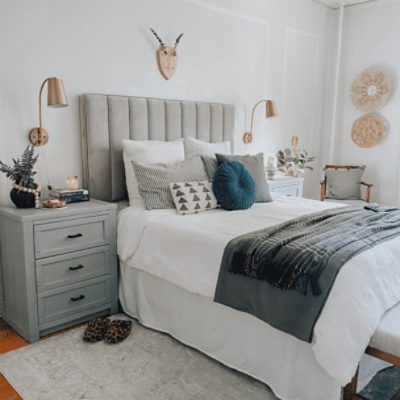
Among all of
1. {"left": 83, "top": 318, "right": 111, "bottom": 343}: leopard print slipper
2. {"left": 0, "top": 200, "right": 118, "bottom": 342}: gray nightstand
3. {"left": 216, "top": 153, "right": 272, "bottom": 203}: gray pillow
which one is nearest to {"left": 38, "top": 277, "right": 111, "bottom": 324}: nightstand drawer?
{"left": 0, "top": 200, "right": 118, "bottom": 342}: gray nightstand

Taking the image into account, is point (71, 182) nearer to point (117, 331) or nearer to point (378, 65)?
point (117, 331)

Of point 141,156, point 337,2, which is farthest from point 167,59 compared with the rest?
point 337,2

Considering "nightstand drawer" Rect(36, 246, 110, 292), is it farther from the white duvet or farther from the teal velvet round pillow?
the teal velvet round pillow

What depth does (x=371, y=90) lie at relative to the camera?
4891 mm

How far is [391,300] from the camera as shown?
188 centimetres

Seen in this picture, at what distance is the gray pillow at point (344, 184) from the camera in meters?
4.71

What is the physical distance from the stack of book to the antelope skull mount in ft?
4.38

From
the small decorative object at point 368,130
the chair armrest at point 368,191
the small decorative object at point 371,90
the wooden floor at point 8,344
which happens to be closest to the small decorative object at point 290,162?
the chair armrest at point 368,191

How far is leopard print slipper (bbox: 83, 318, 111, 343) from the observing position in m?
2.46

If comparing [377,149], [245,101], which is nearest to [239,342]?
[245,101]

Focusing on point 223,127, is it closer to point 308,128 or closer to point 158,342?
point 308,128

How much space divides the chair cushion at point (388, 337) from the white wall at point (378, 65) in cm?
345

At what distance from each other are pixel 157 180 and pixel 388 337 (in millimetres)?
1722

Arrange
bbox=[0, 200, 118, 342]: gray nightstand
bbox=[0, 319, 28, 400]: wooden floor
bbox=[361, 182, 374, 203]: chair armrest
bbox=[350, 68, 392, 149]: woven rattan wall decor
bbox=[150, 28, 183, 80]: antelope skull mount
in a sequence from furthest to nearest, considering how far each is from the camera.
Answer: bbox=[350, 68, 392, 149]: woven rattan wall decor → bbox=[361, 182, 374, 203]: chair armrest → bbox=[150, 28, 183, 80]: antelope skull mount → bbox=[0, 200, 118, 342]: gray nightstand → bbox=[0, 319, 28, 400]: wooden floor
